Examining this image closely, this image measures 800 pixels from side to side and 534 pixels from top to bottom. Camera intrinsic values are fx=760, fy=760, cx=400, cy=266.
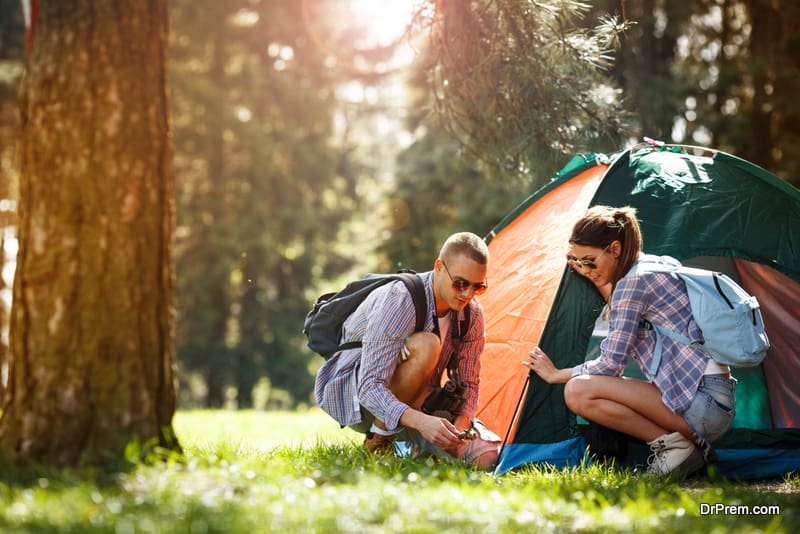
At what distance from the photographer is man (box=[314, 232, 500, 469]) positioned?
12.7 ft

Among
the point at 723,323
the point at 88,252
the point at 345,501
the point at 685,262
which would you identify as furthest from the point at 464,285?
the point at 88,252

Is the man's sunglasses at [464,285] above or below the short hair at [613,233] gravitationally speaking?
below

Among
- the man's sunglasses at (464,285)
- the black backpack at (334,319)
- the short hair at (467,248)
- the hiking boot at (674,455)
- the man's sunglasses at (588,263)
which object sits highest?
the short hair at (467,248)

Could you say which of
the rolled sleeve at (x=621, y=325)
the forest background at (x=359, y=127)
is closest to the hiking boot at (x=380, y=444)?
the rolled sleeve at (x=621, y=325)

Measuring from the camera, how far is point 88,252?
3051 mm

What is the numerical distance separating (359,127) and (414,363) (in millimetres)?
17148

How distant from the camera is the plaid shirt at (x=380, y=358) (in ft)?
12.7

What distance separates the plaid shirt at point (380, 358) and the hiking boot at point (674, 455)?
99 centimetres

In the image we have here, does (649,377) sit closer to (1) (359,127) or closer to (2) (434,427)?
(2) (434,427)

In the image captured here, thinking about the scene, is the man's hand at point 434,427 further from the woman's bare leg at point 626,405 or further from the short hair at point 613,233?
the short hair at point 613,233

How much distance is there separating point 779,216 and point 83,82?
155 inches

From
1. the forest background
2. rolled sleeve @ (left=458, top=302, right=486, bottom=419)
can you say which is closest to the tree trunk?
rolled sleeve @ (left=458, top=302, right=486, bottom=419)

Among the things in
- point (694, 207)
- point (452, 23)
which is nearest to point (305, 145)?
point (452, 23)

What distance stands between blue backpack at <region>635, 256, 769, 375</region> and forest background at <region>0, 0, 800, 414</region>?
1.90 m
